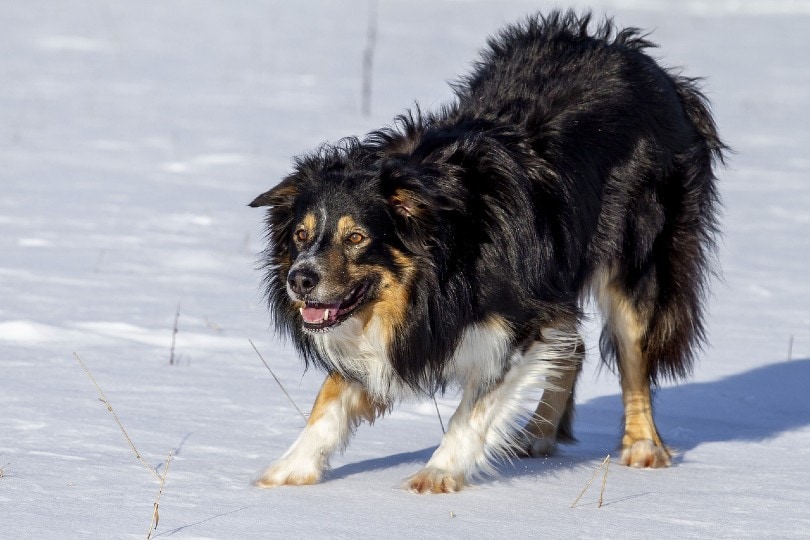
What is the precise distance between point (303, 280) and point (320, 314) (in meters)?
0.19

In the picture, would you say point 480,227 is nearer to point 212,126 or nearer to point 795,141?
point 212,126

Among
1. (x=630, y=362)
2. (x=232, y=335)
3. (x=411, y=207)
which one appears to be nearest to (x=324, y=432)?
(x=411, y=207)

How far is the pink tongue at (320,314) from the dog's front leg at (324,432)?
1.31ft

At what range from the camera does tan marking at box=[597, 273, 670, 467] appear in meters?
4.94

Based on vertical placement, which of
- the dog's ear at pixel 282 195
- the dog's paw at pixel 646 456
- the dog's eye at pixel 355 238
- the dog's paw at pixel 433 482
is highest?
the dog's ear at pixel 282 195

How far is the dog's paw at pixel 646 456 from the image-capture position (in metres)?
4.73

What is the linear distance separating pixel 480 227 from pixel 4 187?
6155 mm

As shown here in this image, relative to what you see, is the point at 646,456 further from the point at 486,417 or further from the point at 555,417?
the point at 486,417

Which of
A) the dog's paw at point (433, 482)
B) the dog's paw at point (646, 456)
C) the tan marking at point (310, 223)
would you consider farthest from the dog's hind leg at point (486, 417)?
the tan marking at point (310, 223)

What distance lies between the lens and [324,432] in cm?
423

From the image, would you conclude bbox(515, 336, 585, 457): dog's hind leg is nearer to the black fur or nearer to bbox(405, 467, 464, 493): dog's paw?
the black fur

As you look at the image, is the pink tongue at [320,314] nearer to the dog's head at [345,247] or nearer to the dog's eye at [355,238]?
the dog's head at [345,247]

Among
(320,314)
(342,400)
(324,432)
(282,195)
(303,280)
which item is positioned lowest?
(324,432)

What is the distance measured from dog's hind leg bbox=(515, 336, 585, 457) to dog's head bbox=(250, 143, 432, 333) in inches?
42.4
